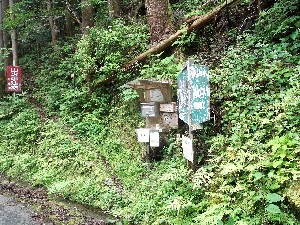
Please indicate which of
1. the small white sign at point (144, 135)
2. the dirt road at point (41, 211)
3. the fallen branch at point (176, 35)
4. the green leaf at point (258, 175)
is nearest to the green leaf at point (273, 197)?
the green leaf at point (258, 175)

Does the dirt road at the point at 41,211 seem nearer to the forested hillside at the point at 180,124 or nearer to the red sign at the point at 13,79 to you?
the forested hillside at the point at 180,124

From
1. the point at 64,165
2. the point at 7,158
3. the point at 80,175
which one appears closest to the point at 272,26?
the point at 80,175

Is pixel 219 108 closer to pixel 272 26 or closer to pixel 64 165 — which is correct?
pixel 272 26

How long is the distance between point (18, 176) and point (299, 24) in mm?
8825

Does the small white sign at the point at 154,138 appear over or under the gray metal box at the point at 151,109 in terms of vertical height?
under

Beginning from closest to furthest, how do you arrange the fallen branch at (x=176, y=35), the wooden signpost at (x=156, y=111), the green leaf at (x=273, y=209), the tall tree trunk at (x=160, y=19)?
the green leaf at (x=273, y=209) → the wooden signpost at (x=156, y=111) → the fallen branch at (x=176, y=35) → the tall tree trunk at (x=160, y=19)

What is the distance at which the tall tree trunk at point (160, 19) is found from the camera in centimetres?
946

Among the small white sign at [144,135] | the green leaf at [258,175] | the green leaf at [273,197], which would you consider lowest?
→ the green leaf at [273,197]

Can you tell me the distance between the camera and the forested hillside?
182 inches

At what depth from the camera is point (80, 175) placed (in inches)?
337

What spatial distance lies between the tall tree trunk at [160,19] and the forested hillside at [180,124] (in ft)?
0.10

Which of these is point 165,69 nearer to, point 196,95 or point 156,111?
point 156,111

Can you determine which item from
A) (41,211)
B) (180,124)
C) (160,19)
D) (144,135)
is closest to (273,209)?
(180,124)

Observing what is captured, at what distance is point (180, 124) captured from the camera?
7273 mm
